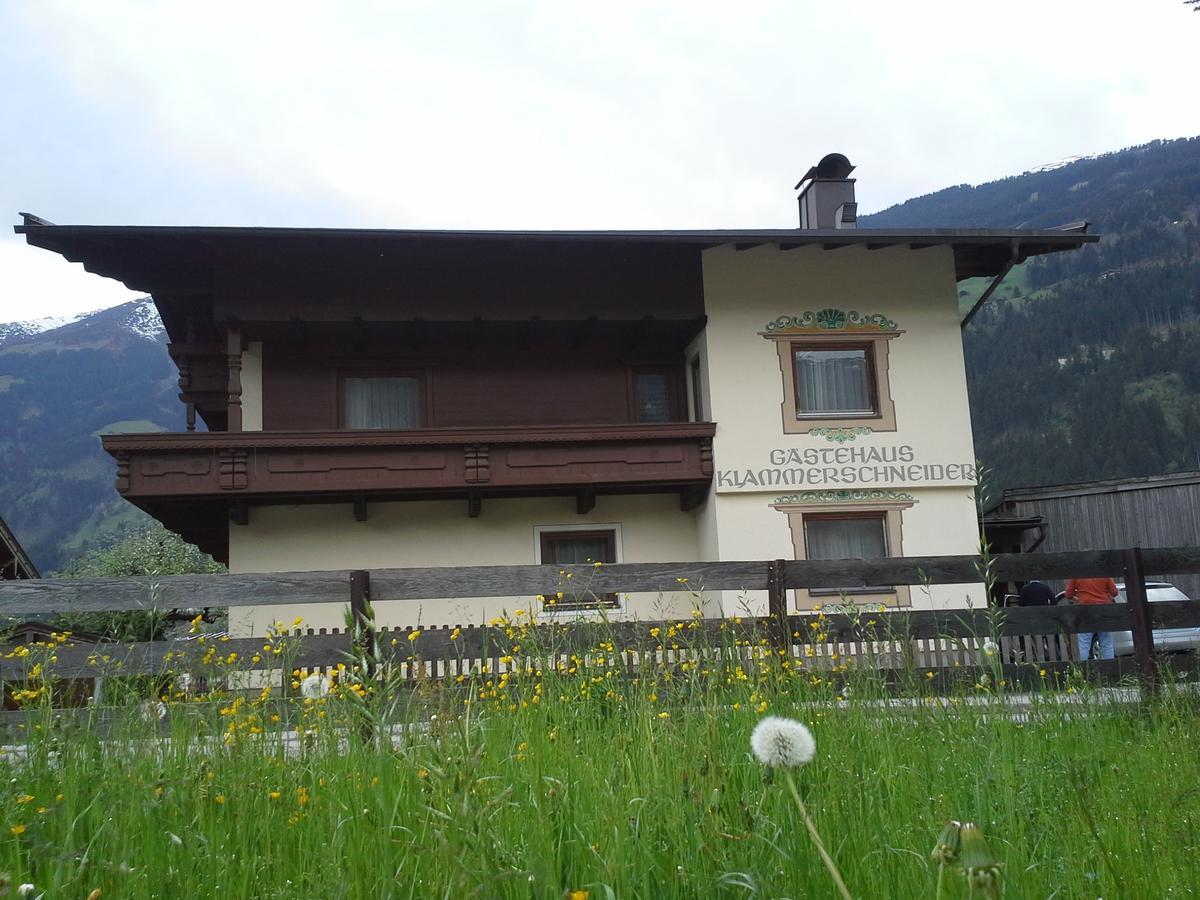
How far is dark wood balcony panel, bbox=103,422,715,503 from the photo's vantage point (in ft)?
48.4

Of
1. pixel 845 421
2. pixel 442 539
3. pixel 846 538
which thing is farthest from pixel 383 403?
pixel 846 538

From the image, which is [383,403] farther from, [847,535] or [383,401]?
[847,535]

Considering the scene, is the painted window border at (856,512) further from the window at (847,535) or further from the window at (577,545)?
the window at (577,545)

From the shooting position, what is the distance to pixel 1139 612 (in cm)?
820

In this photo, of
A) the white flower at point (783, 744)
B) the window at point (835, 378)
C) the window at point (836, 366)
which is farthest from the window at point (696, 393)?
the white flower at point (783, 744)

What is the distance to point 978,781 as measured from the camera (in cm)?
329

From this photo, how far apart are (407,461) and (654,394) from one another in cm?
450

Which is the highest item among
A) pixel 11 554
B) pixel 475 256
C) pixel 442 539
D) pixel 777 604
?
pixel 475 256

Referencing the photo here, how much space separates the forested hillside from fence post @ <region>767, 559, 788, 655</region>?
192 ft

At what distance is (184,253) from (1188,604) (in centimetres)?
1353

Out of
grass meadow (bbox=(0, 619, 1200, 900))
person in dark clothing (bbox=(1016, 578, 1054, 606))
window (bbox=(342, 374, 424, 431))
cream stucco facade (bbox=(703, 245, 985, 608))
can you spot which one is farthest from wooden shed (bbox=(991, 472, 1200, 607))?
grass meadow (bbox=(0, 619, 1200, 900))

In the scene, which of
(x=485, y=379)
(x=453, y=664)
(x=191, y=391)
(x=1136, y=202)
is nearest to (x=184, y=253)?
(x=191, y=391)

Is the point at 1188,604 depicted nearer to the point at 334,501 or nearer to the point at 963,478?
the point at 963,478

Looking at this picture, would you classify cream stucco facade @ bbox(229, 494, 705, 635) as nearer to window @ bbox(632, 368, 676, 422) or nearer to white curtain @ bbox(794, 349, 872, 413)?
window @ bbox(632, 368, 676, 422)
